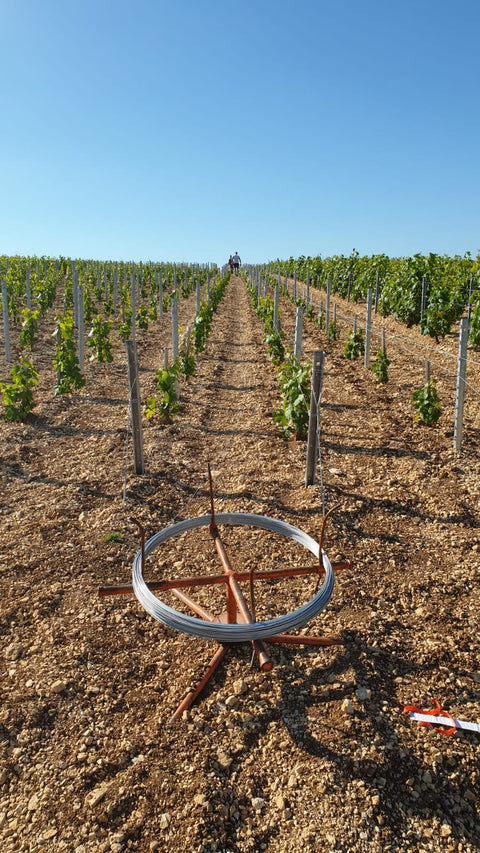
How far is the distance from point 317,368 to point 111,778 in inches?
180

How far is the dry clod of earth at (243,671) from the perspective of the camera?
2.76 meters

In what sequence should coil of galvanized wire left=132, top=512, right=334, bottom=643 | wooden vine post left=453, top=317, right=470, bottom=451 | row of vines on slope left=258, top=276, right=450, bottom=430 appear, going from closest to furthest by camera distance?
coil of galvanized wire left=132, top=512, right=334, bottom=643, wooden vine post left=453, top=317, right=470, bottom=451, row of vines on slope left=258, top=276, right=450, bottom=430

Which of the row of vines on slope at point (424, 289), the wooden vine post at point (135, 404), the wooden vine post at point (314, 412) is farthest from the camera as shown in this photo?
the row of vines on slope at point (424, 289)

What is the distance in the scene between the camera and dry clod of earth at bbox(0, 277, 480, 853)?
2.76m

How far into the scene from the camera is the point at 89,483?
679 cm

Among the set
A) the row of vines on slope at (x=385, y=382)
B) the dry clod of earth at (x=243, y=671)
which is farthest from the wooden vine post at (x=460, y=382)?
the row of vines on slope at (x=385, y=382)

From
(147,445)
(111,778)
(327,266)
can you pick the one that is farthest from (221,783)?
(327,266)

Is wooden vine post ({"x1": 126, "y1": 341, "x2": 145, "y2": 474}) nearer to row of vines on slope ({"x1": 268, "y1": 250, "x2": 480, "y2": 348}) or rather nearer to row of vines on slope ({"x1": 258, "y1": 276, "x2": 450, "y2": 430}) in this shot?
row of vines on slope ({"x1": 258, "y1": 276, "x2": 450, "y2": 430})

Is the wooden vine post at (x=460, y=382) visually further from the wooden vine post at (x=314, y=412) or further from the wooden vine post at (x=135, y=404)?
the wooden vine post at (x=135, y=404)

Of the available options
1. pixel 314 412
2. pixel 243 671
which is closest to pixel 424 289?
pixel 314 412

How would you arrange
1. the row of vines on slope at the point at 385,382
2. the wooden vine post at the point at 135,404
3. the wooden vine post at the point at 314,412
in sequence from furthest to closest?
1. the row of vines on slope at the point at 385,382
2. the wooden vine post at the point at 135,404
3. the wooden vine post at the point at 314,412

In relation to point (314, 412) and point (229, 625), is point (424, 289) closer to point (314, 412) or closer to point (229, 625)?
point (314, 412)

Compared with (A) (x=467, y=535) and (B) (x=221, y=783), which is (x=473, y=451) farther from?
(B) (x=221, y=783)

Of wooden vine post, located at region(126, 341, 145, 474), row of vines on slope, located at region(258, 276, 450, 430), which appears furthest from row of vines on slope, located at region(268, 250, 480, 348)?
wooden vine post, located at region(126, 341, 145, 474)
